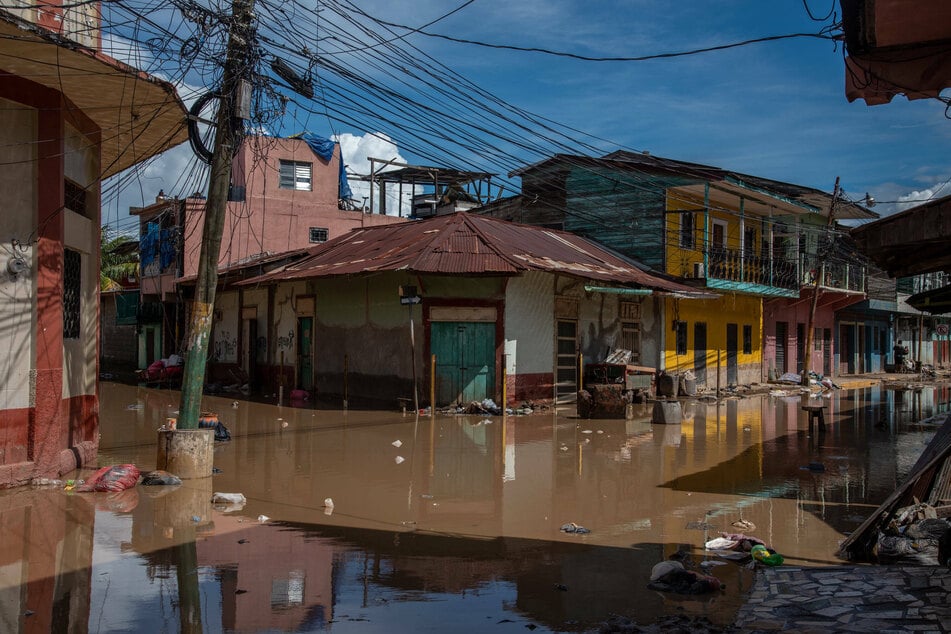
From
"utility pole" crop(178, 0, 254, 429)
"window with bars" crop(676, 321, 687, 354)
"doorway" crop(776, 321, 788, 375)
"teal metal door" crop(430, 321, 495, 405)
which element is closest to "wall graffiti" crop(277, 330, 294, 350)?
"teal metal door" crop(430, 321, 495, 405)

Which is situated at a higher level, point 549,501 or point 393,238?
point 393,238

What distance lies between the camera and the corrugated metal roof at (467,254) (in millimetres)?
18375

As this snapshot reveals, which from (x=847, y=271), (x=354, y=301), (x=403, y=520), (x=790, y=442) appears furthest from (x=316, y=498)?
(x=847, y=271)

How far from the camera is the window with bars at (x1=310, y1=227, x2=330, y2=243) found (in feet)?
110

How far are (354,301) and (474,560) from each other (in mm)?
15280

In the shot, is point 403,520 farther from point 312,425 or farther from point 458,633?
point 312,425

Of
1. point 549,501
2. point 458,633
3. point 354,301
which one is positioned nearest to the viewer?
point 458,633

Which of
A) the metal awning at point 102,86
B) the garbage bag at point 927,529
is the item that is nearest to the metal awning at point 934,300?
the garbage bag at point 927,529

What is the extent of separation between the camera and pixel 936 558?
638cm

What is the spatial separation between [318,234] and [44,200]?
80.2ft

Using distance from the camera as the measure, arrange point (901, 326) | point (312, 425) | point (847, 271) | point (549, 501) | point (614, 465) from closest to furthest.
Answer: point (549, 501), point (614, 465), point (312, 425), point (847, 271), point (901, 326)

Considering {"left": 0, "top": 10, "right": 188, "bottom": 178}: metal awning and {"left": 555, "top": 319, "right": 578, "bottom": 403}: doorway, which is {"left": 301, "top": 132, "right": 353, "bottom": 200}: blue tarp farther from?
{"left": 0, "top": 10, "right": 188, "bottom": 178}: metal awning

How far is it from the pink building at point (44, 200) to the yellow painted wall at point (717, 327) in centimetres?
1901

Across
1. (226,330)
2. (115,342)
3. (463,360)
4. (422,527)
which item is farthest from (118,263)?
(422,527)
